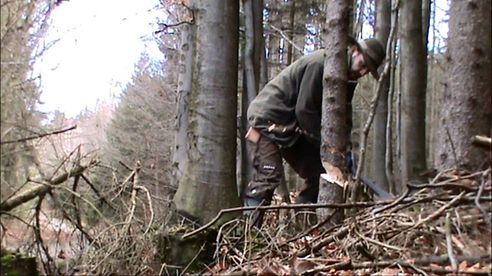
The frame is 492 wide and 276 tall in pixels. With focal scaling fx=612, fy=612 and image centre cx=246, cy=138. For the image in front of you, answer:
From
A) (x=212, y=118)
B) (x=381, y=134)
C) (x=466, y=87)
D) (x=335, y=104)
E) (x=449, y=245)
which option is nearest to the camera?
(x=449, y=245)

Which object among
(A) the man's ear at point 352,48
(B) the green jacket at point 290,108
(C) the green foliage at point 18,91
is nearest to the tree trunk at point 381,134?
(B) the green jacket at point 290,108

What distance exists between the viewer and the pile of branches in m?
2.43

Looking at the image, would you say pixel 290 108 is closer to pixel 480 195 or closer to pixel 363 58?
pixel 363 58

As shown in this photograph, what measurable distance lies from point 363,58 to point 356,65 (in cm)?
7

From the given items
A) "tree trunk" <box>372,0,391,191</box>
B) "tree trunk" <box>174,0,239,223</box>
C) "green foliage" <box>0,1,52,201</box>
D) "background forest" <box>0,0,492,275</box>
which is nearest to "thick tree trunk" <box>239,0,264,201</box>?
"tree trunk" <box>372,0,391,191</box>

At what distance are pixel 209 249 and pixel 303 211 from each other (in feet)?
2.45

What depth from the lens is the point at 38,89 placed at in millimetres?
2686

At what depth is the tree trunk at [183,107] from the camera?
774 centimetres

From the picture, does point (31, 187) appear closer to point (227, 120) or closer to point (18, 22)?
point (18, 22)

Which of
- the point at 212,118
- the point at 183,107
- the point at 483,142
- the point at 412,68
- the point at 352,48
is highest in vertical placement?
the point at 412,68

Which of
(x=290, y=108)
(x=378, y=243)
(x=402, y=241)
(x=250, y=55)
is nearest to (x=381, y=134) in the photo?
(x=250, y=55)

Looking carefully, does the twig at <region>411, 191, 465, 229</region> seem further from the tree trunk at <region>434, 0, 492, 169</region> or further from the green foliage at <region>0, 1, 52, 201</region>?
the green foliage at <region>0, 1, 52, 201</region>

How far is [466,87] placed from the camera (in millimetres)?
3012

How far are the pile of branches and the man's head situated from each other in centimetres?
143
